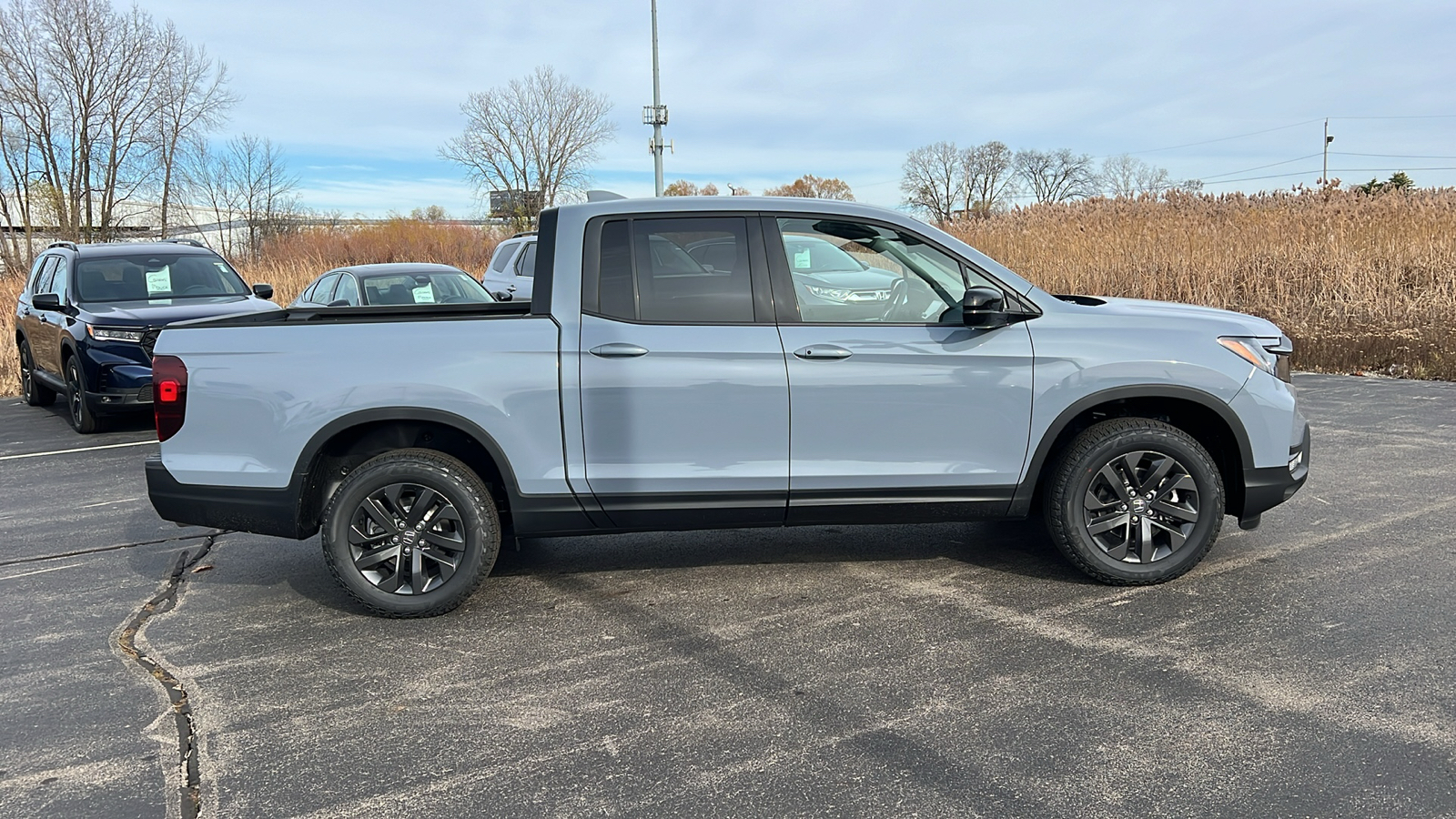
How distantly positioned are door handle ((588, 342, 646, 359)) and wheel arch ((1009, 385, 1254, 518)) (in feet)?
6.10

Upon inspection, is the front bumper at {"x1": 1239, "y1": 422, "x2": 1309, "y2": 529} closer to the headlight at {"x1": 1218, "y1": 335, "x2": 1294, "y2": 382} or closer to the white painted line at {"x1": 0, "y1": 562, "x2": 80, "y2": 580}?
the headlight at {"x1": 1218, "y1": 335, "x2": 1294, "y2": 382}

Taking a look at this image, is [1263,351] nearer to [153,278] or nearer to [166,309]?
[166,309]

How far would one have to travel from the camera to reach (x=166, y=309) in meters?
9.87

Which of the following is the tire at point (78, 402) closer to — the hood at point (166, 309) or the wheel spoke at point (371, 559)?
the hood at point (166, 309)

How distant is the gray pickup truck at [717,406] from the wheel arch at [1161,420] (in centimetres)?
2

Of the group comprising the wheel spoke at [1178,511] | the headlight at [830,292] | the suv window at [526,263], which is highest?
the suv window at [526,263]

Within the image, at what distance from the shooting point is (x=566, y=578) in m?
5.04

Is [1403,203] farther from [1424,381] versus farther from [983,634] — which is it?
[983,634]

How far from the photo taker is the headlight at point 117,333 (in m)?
9.43

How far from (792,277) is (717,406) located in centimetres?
69

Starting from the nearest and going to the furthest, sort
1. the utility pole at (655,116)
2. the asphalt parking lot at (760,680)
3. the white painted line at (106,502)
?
the asphalt parking lot at (760,680) < the white painted line at (106,502) < the utility pole at (655,116)

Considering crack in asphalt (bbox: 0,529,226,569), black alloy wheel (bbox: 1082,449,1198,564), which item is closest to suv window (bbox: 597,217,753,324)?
black alloy wheel (bbox: 1082,449,1198,564)

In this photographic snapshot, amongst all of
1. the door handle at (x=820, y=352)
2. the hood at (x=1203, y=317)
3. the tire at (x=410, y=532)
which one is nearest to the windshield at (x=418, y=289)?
the tire at (x=410, y=532)

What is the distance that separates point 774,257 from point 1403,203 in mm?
15011
